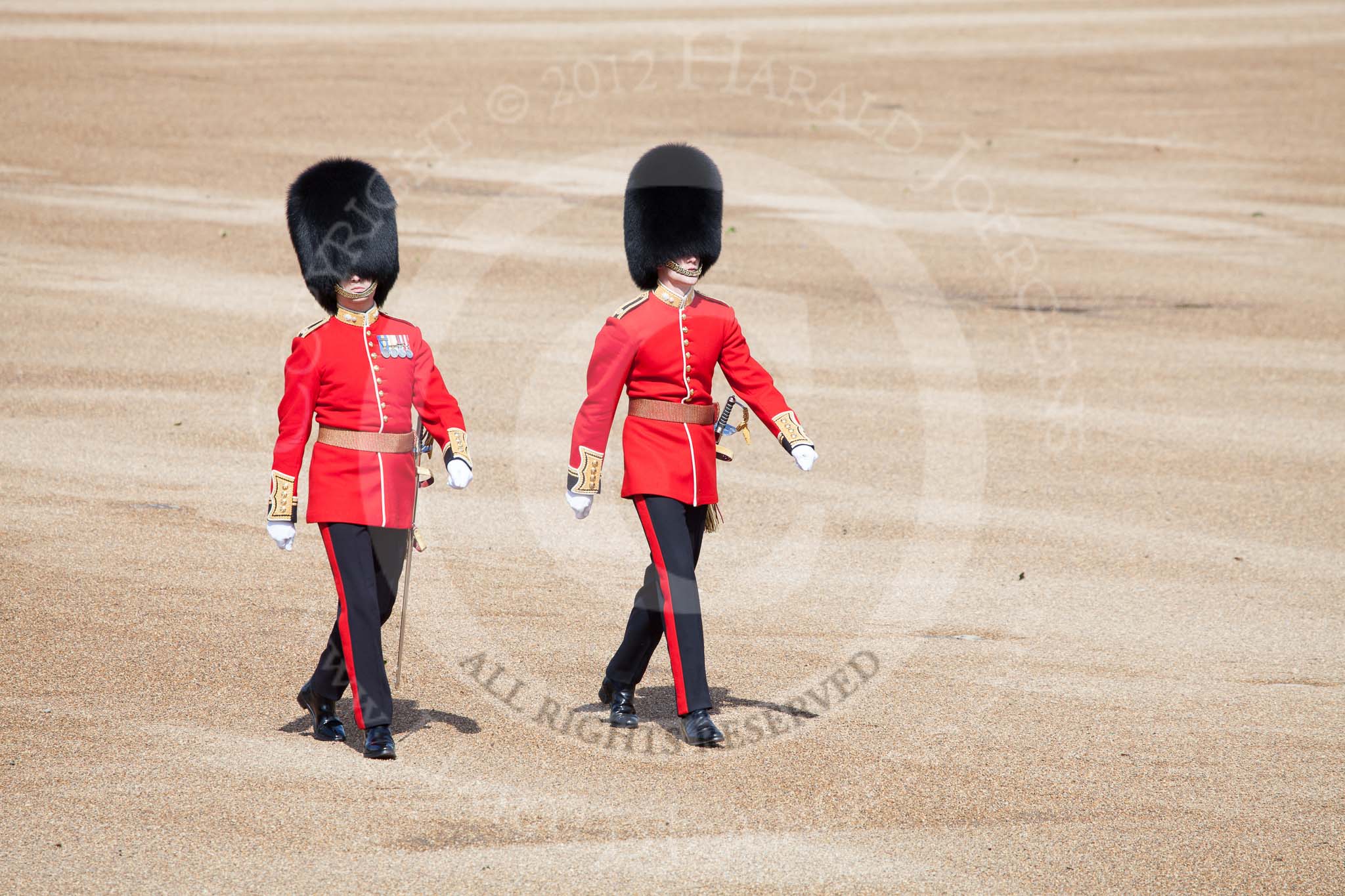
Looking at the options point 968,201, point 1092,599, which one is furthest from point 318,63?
point 1092,599

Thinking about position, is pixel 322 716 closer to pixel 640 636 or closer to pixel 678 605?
pixel 640 636

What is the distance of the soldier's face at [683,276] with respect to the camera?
16.4 feet

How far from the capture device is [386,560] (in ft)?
15.6

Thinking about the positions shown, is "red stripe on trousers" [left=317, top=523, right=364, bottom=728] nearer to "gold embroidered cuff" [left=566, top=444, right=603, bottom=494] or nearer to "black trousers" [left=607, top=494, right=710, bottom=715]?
"gold embroidered cuff" [left=566, top=444, right=603, bottom=494]

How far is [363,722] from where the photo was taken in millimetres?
4586

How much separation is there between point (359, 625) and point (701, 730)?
3.64ft

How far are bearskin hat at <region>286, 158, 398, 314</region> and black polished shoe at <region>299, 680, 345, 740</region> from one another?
1.19 meters

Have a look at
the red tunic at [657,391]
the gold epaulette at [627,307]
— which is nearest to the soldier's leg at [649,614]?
the red tunic at [657,391]

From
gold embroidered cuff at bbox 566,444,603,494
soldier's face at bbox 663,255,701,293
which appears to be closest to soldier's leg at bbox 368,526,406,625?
gold embroidered cuff at bbox 566,444,603,494

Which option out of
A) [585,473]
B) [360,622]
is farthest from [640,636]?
[360,622]

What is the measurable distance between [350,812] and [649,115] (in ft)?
58.3

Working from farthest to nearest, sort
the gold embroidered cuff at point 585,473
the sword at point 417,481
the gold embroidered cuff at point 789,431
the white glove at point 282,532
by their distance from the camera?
the gold embroidered cuff at point 789,431 < the gold embroidered cuff at point 585,473 < the sword at point 417,481 < the white glove at point 282,532

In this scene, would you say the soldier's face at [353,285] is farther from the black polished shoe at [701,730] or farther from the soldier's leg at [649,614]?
the black polished shoe at [701,730]

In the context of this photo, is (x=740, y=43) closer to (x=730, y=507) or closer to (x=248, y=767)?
(x=730, y=507)
